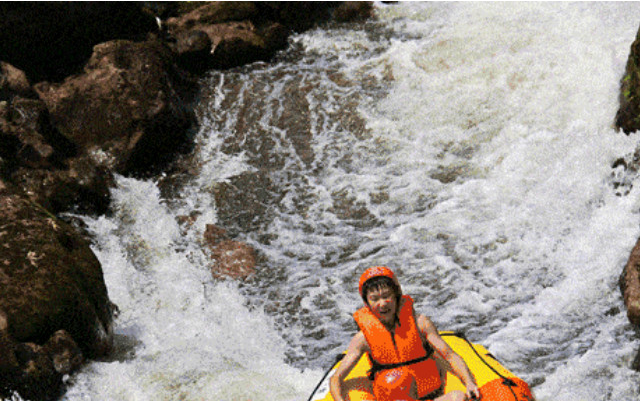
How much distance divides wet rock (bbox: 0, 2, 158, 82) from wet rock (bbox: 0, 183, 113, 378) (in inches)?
156

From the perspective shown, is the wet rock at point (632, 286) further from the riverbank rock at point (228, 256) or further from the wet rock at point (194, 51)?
the wet rock at point (194, 51)

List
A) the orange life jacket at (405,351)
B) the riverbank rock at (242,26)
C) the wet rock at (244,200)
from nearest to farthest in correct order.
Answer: the orange life jacket at (405,351)
the wet rock at (244,200)
the riverbank rock at (242,26)

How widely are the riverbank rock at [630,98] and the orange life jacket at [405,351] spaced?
13.8ft

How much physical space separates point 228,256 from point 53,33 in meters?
4.51

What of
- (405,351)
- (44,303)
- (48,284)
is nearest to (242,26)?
(48,284)

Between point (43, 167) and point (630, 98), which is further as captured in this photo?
point (43, 167)

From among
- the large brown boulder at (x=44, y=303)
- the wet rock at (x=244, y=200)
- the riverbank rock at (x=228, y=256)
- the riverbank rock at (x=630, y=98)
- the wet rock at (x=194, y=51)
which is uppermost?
the riverbank rock at (x=630, y=98)

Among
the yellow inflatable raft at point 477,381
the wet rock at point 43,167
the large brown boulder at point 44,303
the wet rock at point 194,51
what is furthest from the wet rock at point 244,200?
the yellow inflatable raft at point 477,381

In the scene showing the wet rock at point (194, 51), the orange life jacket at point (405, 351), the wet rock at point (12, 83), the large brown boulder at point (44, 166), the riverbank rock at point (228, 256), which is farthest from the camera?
the wet rock at point (194, 51)

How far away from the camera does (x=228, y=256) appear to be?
7.13m

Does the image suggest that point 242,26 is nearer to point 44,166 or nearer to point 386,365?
point 44,166

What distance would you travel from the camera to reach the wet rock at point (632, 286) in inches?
213

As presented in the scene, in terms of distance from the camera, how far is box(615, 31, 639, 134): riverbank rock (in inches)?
280

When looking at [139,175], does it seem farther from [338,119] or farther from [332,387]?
[332,387]
